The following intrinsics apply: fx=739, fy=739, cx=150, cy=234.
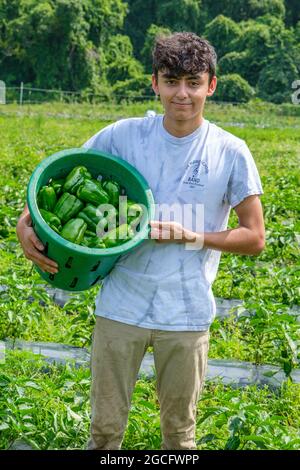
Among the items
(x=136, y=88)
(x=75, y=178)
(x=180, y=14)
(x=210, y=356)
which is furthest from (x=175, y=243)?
(x=180, y=14)

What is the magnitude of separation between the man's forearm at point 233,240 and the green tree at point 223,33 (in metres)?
36.3

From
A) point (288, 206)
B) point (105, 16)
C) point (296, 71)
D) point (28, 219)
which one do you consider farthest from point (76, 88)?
point (28, 219)

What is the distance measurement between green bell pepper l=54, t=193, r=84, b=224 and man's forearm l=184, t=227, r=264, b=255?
41 cm

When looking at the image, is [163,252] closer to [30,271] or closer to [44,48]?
[30,271]

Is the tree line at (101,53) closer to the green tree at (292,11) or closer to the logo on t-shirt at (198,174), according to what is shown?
the green tree at (292,11)

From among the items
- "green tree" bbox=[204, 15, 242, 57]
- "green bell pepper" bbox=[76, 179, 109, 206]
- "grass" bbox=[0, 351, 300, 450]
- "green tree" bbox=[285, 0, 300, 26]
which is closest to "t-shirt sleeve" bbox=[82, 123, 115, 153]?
"green bell pepper" bbox=[76, 179, 109, 206]

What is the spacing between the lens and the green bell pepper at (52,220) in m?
2.43

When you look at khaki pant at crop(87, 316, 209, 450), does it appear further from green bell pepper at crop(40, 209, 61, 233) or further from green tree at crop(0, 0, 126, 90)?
green tree at crop(0, 0, 126, 90)

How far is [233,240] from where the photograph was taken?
2.47 meters

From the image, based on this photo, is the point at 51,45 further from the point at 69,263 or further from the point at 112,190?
the point at 69,263

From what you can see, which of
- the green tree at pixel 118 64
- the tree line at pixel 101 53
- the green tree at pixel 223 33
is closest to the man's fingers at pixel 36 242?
the tree line at pixel 101 53

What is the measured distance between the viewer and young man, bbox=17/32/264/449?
2443mm

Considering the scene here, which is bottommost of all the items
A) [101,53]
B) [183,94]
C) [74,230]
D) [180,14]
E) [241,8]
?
[101,53]

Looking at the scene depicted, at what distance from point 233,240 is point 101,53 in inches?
1285
